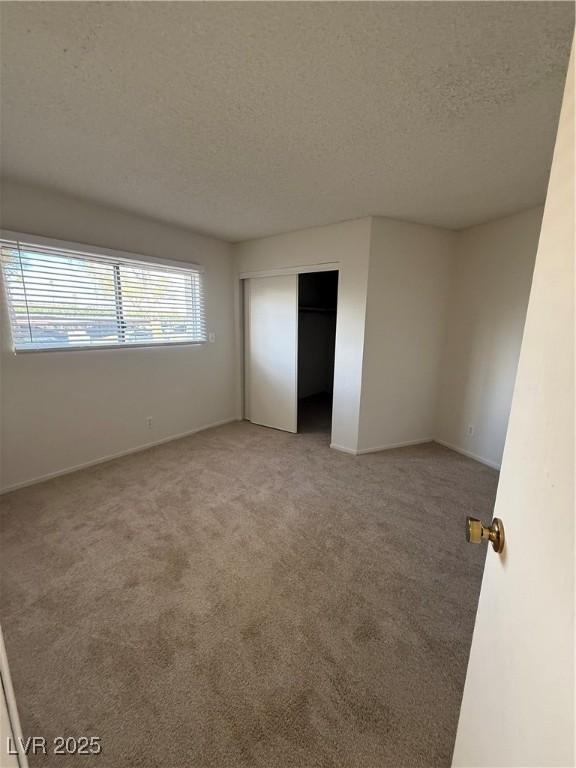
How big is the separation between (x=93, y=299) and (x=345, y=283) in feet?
8.03

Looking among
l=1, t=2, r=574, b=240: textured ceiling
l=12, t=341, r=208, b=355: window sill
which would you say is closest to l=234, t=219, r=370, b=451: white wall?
l=1, t=2, r=574, b=240: textured ceiling

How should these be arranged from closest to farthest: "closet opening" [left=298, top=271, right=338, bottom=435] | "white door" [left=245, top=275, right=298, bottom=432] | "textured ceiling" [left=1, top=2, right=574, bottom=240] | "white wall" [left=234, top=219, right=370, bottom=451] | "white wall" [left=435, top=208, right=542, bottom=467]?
1. "textured ceiling" [left=1, top=2, right=574, bottom=240]
2. "white wall" [left=435, top=208, right=542, bottom=467]
3. "white wall" [left=234, top=219, right=370, bottom=451]
4. "white door" [left=245, top=275, right=298, bottom=432]
5. "closet opening" [left=298, top=271, right=338, bottom=435]

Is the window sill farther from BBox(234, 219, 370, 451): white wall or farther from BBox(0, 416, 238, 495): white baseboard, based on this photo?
BBox(234, 219, 370, 451): white wall

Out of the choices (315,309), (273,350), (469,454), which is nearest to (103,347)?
(273,350)

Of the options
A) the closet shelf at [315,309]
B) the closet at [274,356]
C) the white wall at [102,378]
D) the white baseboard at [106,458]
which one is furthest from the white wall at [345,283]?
the white baseboard at [106,458]

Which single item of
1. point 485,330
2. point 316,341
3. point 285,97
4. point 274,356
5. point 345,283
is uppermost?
point 285,97

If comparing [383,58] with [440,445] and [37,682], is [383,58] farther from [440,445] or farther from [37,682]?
[440,445]

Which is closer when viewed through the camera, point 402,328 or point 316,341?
point 402,328

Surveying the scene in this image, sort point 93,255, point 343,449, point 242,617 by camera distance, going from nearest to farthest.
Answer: point 242,617, point 93,255, point 343,449

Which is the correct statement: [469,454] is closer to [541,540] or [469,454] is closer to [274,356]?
[274,356]

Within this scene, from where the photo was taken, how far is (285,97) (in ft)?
4.43

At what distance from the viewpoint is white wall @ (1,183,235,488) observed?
2.46 metres

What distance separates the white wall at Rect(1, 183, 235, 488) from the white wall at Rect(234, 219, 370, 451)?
1.06 metres

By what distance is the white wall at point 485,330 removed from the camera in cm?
285
